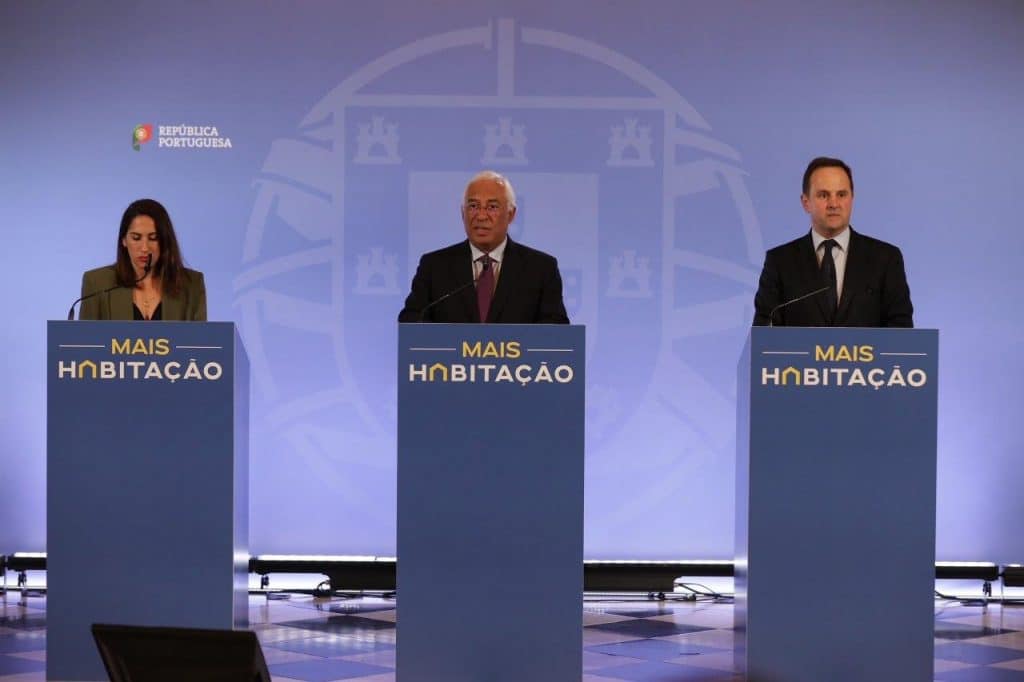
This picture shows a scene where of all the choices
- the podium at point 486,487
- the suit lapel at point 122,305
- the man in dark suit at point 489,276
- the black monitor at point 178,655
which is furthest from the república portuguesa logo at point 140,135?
the black monitor at point 178,655

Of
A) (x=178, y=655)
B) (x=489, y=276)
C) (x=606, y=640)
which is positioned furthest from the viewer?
(x=606, y=640)

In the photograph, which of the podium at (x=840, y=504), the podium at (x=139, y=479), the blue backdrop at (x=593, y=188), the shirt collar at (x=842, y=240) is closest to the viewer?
the podium at (x=840, y=504)

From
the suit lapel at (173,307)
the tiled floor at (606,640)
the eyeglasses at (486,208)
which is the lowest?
the tiled floor at (606,640)

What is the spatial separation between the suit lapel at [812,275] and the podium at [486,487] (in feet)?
3.10

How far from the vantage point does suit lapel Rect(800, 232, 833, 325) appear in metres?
4.54

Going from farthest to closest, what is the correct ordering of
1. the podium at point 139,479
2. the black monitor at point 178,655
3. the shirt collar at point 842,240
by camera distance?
the shirt collar at point 842,240 → the podium at point 139,479 → the black monitor at point 178,655

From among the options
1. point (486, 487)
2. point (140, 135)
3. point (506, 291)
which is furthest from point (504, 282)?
point (140, 135)

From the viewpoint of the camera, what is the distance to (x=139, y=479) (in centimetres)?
416

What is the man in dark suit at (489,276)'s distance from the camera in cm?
470

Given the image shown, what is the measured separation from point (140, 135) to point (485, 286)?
2581 mm

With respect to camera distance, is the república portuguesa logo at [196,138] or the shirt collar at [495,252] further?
the república portuguesa logo at [196,138]

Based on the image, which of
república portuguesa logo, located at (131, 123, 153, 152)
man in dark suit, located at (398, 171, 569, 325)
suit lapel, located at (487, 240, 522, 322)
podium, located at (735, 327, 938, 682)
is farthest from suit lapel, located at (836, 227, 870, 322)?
república portuguesa logo, located at (131, 123, 153, 152)

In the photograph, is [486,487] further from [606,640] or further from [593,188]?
[593,188]

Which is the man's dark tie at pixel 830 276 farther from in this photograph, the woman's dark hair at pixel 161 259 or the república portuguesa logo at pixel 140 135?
the república portuguesa logo at pixel 140 135
